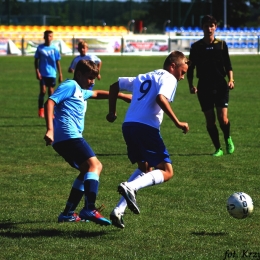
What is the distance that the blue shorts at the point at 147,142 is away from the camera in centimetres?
707

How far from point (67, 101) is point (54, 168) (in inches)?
153

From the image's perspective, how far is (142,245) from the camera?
6.48 m

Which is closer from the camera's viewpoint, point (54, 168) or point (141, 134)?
point (141, 134)

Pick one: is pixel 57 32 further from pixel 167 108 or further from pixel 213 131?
pixel 167 108

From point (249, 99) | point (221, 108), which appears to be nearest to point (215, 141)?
point (221, 108)

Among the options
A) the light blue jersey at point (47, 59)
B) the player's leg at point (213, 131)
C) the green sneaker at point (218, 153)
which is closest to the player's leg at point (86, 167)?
the green sneaker at point (218, 153)

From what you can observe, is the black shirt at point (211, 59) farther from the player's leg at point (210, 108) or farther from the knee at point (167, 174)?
the knee at point (167, 174)

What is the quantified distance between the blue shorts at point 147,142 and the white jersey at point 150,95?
0.19ft

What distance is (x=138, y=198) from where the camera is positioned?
8719 mm

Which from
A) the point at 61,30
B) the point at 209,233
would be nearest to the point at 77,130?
the point at 209,233

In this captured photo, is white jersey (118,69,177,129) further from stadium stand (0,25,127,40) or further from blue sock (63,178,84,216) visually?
stadium stand (0,25,127,40)

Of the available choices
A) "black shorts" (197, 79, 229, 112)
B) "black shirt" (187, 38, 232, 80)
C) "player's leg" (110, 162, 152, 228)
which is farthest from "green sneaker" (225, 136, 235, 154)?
"player's leg" (110, 162, 152, 228)

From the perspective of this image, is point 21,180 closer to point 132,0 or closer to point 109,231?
point 109,231

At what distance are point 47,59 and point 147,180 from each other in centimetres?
1190
